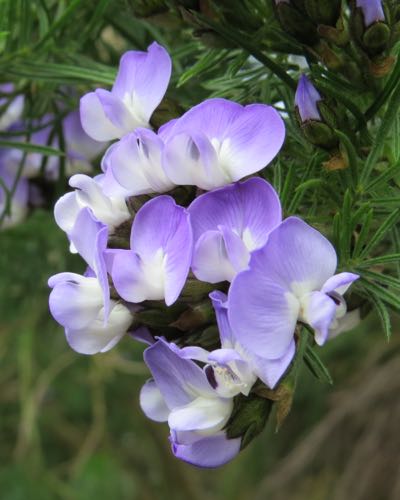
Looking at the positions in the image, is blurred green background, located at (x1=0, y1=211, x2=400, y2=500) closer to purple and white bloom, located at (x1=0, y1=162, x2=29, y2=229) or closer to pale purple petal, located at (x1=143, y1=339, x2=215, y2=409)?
Result: purple and white bloom, located at (x1=0, y1=162, x2=29, y2=229)

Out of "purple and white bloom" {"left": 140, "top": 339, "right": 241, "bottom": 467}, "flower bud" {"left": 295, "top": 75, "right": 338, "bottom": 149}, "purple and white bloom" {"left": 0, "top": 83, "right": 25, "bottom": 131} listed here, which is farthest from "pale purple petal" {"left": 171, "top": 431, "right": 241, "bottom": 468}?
"purple and white bloom" {"left": 0, "top": 83, "right": 25, "bottom": 131}

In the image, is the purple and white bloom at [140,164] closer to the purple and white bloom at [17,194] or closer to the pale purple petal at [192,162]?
the pale purple petal at [192,162]

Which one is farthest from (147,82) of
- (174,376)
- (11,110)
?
(11,110)

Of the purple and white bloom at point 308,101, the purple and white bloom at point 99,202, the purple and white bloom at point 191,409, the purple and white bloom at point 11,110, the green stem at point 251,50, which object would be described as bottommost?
the purple and white bloom at point 11,110

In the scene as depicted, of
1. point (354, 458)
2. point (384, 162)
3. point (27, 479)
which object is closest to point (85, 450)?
point (27, 479)

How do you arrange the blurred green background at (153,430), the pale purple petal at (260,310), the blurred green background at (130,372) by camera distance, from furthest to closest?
the blurred green background at (153,430), the blurred green background at (130,372), the pale purple petal at (260,310)

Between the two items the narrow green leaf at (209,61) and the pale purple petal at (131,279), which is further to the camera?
the narrow green leaf at (209,61)

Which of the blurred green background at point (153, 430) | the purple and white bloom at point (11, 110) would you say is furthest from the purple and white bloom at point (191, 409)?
the blurred green background at point (153, 430)

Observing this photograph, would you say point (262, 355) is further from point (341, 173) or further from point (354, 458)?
point (354, 458)
